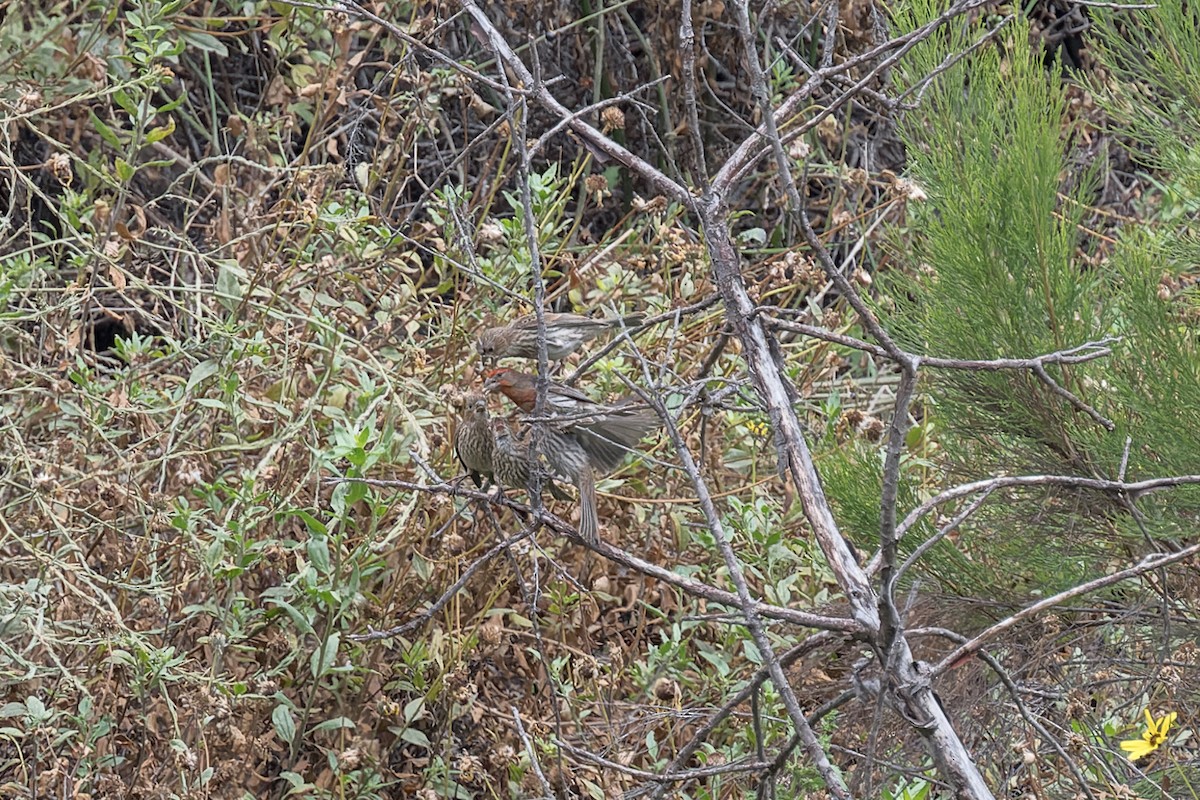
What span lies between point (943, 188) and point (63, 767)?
2.24 metres

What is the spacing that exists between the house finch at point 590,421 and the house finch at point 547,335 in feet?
0.65

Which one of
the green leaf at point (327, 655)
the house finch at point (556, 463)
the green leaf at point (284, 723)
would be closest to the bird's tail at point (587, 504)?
the house finch at point (556, 463)

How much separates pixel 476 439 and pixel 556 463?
0.19 meters

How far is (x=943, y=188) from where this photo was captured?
9.41ft

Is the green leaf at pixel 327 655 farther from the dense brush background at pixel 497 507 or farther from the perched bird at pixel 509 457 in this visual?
the perched bird at pixel 509 457

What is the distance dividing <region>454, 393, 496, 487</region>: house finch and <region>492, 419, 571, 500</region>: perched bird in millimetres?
18

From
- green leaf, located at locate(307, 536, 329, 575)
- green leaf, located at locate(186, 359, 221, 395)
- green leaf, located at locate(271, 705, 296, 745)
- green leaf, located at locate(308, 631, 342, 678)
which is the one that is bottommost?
green leaf, located at locate(271, 705, 296, 745)

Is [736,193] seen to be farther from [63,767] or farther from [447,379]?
[63,767]

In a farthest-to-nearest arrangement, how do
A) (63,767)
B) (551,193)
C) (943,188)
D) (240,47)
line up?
(240,47) → (551,193) → (63,767) → (943,188)

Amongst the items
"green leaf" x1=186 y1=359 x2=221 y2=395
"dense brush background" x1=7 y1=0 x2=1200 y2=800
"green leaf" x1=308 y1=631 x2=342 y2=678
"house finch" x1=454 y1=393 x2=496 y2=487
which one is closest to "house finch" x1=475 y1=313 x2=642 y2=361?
"dense brush background" x1=7 y1=0 x2=1200 y2=800

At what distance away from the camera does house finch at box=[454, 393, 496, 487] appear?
326 centimetres

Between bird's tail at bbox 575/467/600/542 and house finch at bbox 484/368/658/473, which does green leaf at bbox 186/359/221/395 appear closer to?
house finch at bbox 484/368/658/473

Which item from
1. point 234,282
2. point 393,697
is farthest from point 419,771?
point 234,282

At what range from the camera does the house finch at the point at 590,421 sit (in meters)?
3.12
